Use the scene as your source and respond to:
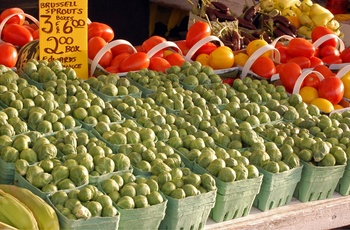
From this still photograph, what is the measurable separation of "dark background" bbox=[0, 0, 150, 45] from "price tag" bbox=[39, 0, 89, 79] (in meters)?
3.18

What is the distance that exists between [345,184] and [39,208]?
4.13 feet

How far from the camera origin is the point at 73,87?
295 centimetres

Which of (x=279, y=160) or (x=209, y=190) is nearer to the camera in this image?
(x=209, y=190)

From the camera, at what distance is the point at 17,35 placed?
12.0 ft

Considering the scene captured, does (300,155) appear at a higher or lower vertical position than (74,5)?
lower

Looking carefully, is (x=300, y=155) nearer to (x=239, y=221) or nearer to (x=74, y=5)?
(x=239, y=221)

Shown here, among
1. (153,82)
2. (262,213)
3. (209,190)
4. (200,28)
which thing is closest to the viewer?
(209,190)

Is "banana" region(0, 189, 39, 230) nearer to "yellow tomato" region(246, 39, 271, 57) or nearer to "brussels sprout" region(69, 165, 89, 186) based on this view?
"brussels sprout" region(69, 165, 89, 186)

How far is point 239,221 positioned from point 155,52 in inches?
55.6

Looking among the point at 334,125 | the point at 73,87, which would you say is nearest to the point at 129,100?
the point at 73,87

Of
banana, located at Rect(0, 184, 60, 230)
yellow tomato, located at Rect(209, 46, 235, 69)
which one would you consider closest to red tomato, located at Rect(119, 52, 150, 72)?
yellow tomato, located at Rect(209, 46, 235, 69)

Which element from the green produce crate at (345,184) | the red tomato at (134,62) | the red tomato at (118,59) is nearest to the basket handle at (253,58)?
the red tomato at (134,62)

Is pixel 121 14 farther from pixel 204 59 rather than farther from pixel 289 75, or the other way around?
pixel 289 75

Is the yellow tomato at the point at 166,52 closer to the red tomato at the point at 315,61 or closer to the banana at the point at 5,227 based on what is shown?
the red tomato at the point at 315,61
